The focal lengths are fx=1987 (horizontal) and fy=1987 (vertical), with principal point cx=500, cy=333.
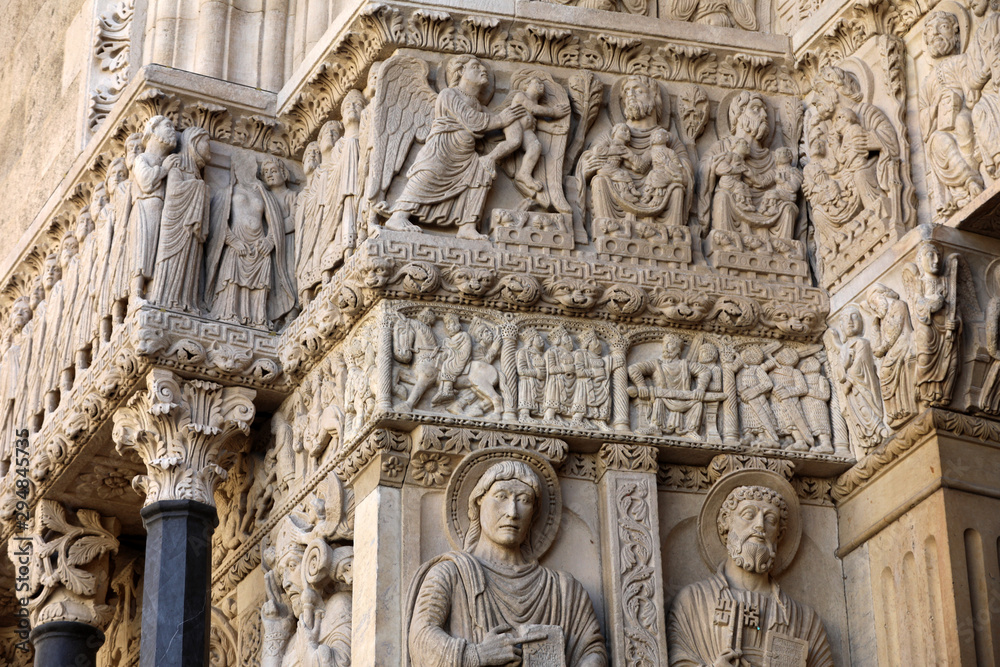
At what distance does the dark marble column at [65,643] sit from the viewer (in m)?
11.8

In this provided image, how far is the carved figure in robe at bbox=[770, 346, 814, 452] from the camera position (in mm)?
10195

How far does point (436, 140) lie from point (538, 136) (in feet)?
1.92

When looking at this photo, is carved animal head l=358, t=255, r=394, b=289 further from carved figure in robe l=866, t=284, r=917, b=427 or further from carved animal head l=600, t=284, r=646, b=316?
carved figure in robe l=866, t=284, r=917, b=427

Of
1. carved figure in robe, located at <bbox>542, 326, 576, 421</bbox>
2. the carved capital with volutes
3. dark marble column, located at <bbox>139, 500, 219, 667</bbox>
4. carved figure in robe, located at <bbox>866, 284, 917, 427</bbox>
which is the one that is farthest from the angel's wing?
the carved capital with volutes

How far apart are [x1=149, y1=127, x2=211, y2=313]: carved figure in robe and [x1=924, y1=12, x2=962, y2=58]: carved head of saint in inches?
162

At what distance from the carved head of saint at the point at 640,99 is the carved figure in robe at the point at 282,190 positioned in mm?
2046

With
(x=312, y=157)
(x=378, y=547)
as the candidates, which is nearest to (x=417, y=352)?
(x=378, y=547)

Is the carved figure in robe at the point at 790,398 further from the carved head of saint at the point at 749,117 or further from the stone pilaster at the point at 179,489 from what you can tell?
the stone pilaster at the point at 179,489

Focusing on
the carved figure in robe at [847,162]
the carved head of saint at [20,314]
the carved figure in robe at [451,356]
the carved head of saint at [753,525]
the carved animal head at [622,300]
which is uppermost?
the carved head of saint at [20,314]

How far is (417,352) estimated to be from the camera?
9.96m

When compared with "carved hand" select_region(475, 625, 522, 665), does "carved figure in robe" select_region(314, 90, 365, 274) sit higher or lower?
higher

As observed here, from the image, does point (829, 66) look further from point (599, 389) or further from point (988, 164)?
point (599, 389)

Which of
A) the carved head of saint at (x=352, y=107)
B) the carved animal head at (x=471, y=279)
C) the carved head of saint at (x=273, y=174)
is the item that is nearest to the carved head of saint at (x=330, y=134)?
the carved head of saint at (x=352, y=107)

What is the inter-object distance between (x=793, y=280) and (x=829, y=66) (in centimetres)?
127
